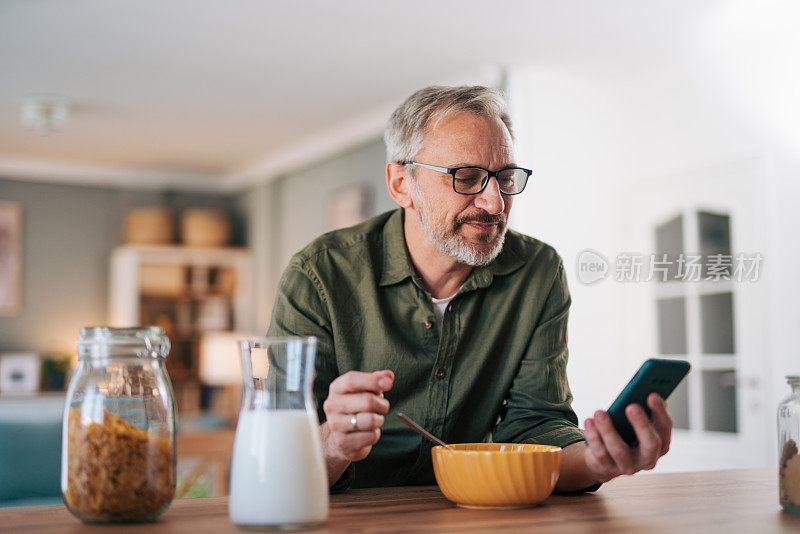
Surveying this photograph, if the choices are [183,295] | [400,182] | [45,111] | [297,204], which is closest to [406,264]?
[400,182]

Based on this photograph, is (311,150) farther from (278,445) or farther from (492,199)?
(278,445)

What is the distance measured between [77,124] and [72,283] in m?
1.68

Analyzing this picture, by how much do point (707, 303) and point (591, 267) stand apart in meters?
0.68

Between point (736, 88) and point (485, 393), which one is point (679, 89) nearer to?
point (736, 88)

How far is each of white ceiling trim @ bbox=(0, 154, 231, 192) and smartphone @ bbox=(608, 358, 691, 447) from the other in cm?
651

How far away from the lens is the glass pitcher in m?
0.87

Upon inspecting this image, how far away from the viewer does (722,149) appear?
4.12 m

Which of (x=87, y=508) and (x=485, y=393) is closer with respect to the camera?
(x=87, y=508)

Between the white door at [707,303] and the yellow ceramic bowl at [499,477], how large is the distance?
127 inches

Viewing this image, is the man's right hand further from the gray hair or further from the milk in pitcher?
the gray hair

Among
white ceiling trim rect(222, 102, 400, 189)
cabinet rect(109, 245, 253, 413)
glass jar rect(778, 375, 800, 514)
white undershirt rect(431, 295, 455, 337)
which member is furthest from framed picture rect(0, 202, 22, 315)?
glass jar rect(778, 375, 800, 514)

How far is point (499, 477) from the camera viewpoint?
1.05m

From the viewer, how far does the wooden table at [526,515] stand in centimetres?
92

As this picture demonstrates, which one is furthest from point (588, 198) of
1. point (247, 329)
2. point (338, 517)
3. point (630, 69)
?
point (338, 517)
